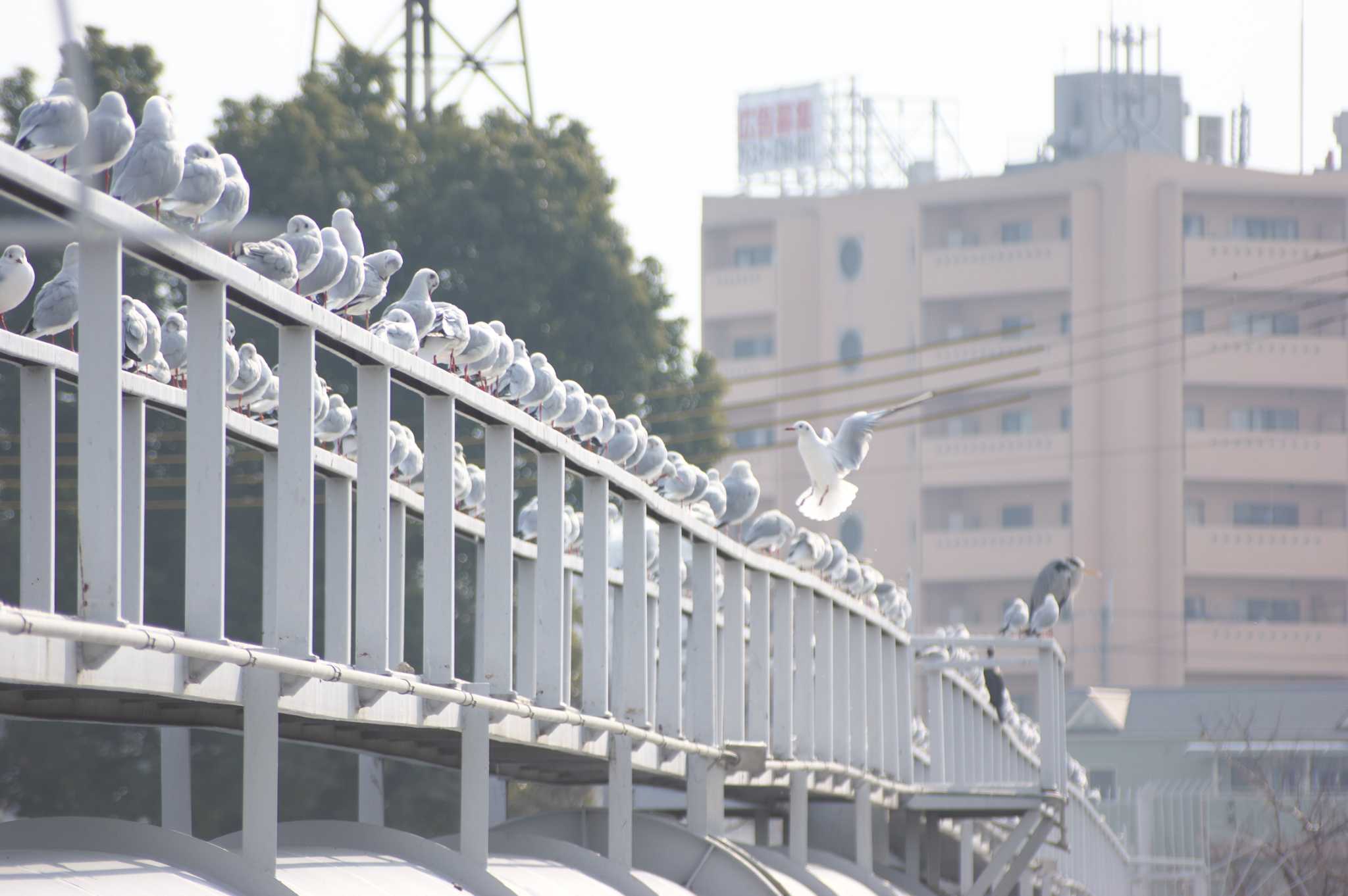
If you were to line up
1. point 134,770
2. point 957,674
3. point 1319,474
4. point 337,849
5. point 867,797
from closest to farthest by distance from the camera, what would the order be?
point 337,849, point 867,797, point 957,674, point 134,770, point 1319,474

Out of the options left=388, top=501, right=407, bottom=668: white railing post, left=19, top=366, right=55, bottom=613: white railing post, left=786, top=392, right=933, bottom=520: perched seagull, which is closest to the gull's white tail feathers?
left=786, top=392, right=933, bottom=520: perched seagull

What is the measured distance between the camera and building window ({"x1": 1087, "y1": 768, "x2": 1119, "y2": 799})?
60.5 m

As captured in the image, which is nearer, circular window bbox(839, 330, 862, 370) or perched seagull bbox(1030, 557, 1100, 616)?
perched seagull bbox(1030, 557, 1100, 616)

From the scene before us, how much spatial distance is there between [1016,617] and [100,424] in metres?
20.3

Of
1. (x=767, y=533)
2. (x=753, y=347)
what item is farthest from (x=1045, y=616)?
(x=753, y=347)

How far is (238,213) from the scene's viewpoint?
9.35 m

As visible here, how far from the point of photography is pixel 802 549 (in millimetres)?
19359

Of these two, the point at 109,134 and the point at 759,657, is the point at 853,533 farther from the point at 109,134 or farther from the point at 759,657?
the point at 109,134

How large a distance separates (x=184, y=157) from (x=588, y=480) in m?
5.66

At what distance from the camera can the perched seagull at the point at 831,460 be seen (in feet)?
57.1

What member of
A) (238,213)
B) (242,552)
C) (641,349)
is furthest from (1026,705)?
(238,213)

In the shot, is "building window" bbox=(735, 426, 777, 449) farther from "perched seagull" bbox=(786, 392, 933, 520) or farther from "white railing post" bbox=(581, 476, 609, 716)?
"white railing post" bbox=(581, 476, 609, 716)

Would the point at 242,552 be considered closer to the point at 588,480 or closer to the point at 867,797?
the point at 867,797

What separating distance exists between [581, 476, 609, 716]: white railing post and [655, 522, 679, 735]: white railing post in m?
1.22
